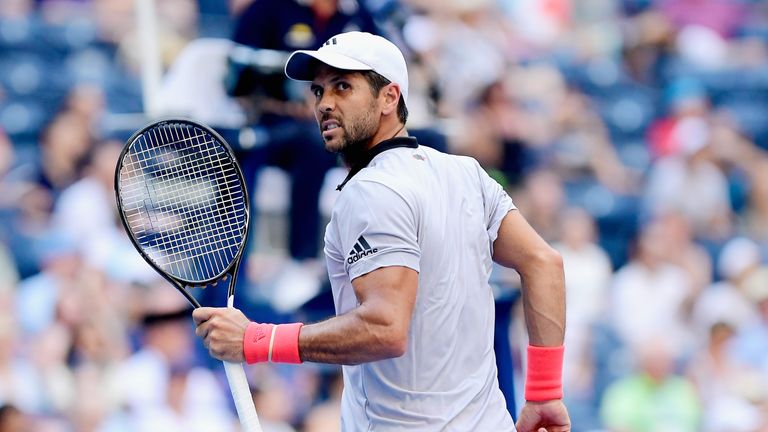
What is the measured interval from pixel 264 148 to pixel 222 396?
127 centimetres

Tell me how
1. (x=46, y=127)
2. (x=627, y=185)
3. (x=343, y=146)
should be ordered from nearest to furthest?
(x=343, y=146) < (x=46, y=127) < (x=627, y=185)

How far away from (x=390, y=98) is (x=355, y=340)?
66cm

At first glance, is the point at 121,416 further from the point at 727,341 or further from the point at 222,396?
the point at 727,341

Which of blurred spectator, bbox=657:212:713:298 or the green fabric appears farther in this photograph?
blurred spectator, bbox=657:212:713:298

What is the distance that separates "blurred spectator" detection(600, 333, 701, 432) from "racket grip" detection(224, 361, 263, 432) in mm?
4735

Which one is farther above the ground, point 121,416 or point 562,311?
point 562,311

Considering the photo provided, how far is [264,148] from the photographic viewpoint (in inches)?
255

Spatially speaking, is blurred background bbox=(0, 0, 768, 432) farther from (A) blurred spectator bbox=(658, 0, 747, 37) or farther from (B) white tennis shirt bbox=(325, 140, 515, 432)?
(B) white tennis shirt bbox=(325, 140, 515, 432)

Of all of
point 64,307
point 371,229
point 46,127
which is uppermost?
point 371,229

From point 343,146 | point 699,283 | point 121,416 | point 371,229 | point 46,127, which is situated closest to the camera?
point 371,229

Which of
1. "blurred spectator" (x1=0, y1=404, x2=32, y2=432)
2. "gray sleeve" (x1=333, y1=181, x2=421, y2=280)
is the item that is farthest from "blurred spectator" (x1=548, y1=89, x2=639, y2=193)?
"gray sleeve" (x1=333, y1=181, x2=421, y2=280)

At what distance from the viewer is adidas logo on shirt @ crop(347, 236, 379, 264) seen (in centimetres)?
301

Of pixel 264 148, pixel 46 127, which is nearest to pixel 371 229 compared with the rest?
pixel 264 148

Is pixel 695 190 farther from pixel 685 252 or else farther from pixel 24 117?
pixel 24 117
